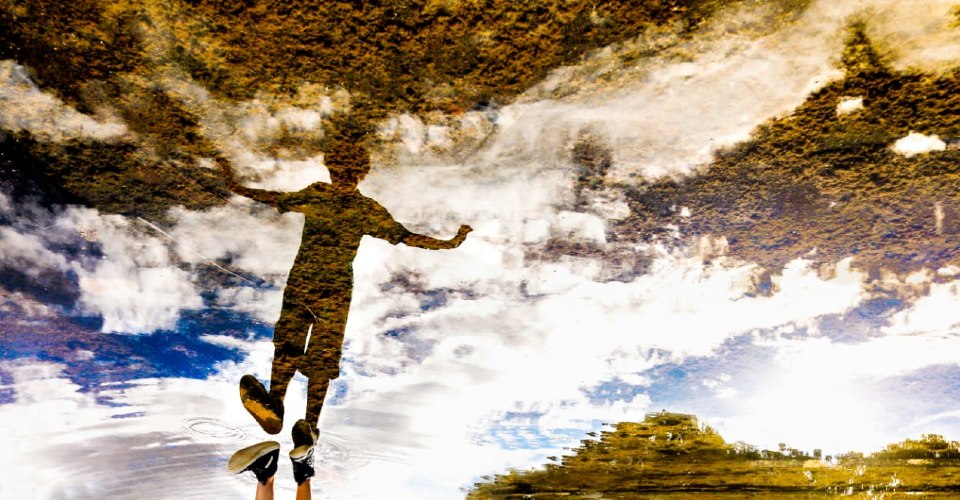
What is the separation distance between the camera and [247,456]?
2.91 meters

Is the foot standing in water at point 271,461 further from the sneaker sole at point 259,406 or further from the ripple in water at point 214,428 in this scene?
the ripple in water at point 214,428

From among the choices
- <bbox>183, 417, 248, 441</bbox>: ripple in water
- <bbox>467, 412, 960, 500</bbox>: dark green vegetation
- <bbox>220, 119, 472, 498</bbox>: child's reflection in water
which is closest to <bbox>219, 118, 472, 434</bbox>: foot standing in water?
<bbox>220, 119, 472, 498</bbox>: child's reflection in water

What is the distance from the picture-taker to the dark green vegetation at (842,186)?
231cm

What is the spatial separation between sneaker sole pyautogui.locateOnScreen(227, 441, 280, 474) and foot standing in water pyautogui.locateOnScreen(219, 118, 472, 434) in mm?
162

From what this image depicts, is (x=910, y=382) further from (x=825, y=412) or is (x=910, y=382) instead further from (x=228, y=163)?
(x=228, y=163)

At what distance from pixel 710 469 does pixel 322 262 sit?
19.0 ft

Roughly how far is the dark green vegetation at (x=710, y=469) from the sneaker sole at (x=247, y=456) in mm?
3718

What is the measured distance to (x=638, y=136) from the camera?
263cm

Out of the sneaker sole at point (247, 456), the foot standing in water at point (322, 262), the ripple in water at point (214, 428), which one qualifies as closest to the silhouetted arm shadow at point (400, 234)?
the foot standing in water at point (322, 262)

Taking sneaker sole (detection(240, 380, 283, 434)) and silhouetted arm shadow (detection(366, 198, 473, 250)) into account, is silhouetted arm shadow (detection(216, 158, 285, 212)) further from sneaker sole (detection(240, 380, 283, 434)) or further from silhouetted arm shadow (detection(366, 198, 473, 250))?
sneaker sole (detection(240, 380, 283, 434))

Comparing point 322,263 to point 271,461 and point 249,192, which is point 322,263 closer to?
point 249,192

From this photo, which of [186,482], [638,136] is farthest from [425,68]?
[186,482]

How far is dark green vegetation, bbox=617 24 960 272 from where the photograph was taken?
2314 mm

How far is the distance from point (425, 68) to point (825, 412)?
16.5 ft
